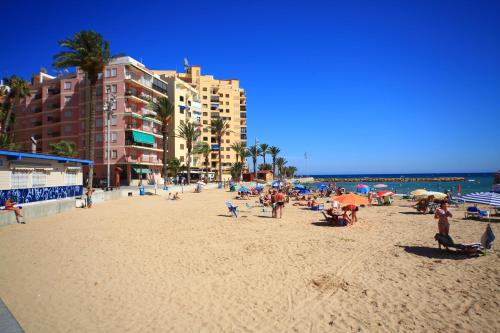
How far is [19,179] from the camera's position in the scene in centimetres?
1605

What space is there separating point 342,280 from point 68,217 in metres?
15.2

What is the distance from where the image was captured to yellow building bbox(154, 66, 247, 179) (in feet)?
255

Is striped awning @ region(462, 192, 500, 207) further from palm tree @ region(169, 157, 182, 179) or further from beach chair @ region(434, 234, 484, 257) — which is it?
palm tree @ region(169, 157, 182, 179)

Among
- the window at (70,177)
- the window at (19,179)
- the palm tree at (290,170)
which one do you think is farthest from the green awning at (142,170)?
the palm tree at (290,170)

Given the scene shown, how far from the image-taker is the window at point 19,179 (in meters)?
15.6

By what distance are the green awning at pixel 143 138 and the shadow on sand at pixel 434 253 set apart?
4326cm

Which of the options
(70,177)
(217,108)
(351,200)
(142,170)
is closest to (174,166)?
(142,170)

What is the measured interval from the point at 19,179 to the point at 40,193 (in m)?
2.01

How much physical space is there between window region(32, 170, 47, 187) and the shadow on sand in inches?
783

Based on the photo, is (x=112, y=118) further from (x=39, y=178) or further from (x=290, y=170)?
(x=290, y=170)

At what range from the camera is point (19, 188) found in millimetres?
16016

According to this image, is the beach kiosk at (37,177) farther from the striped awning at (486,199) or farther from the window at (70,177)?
the striped awning at (486,199)

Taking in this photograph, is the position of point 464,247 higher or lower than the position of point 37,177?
lower

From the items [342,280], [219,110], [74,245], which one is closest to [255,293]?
[342,280]
